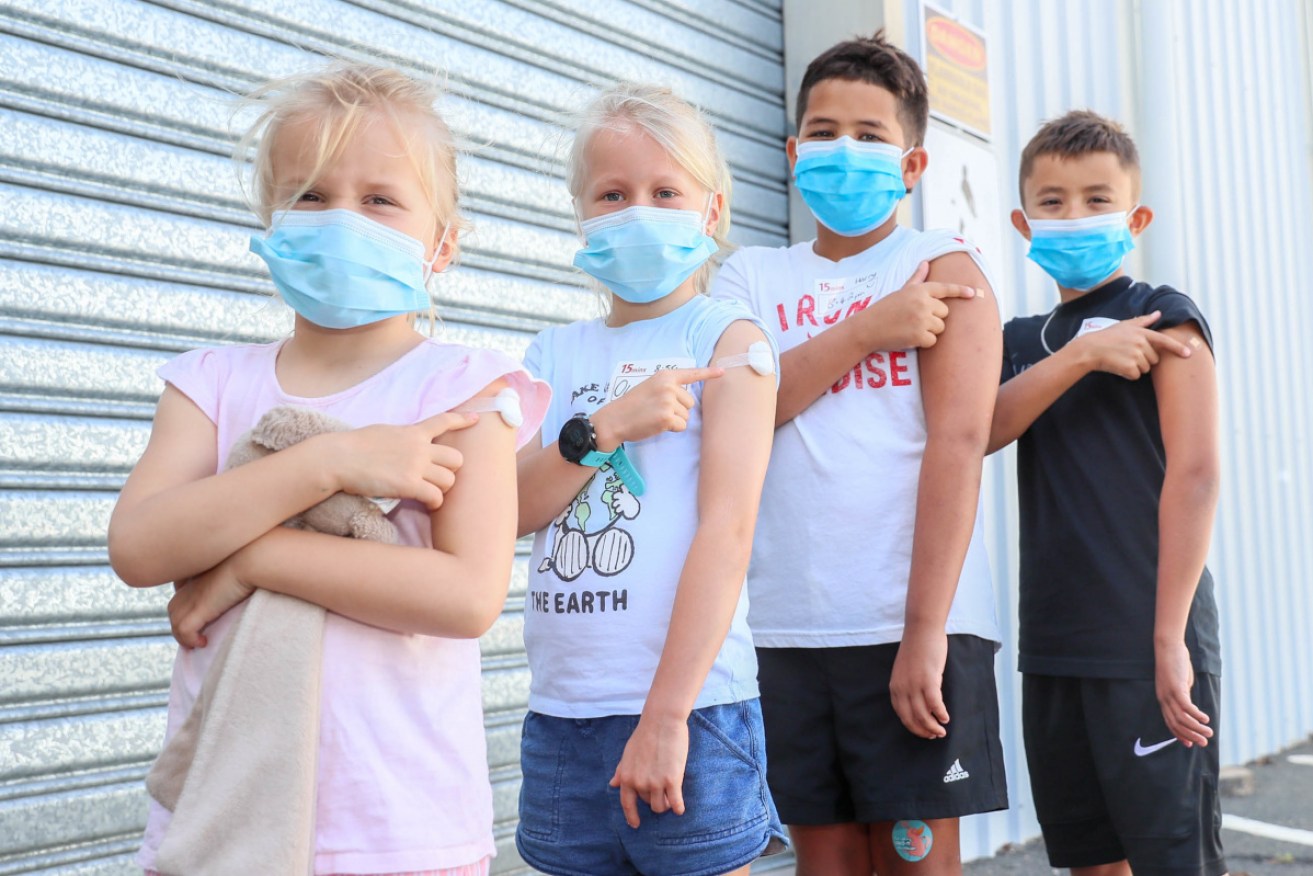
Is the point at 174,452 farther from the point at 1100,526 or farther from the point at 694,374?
the point at 1100,526

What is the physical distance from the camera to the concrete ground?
14.7 feet

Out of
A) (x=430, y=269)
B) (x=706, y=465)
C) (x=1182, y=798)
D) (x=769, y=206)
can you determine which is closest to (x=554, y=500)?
(x=706, y=465)

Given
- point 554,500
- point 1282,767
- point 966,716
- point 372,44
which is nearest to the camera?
point 554,500

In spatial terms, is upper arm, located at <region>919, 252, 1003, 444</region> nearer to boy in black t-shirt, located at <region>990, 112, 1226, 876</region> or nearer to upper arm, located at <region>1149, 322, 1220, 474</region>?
boy in black t-shirt, located at <region>990, 112, 1226, 876</region>

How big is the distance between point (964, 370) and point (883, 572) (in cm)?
39

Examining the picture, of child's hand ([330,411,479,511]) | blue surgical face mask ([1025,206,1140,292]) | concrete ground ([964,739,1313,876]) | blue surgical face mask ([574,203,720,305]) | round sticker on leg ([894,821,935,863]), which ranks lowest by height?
concrete ground ([964,739,1313,876])

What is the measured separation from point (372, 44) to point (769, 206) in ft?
5.43

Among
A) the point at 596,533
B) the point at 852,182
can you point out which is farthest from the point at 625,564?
the point at 852,182

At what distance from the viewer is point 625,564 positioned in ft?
6.06

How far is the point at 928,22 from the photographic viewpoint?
14.6 ft

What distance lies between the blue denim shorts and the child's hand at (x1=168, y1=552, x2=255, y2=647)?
568 mm

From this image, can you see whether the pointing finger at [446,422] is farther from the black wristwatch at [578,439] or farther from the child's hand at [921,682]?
the child's hand at [921,682]

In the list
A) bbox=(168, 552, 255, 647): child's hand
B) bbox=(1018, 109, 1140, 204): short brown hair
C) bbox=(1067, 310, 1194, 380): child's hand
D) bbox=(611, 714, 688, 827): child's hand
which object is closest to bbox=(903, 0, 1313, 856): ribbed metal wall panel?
bbox=(1018, 109, 1140, 204): short brown hair

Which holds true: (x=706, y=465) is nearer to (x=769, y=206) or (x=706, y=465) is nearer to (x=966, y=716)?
(x=966, y=716)
